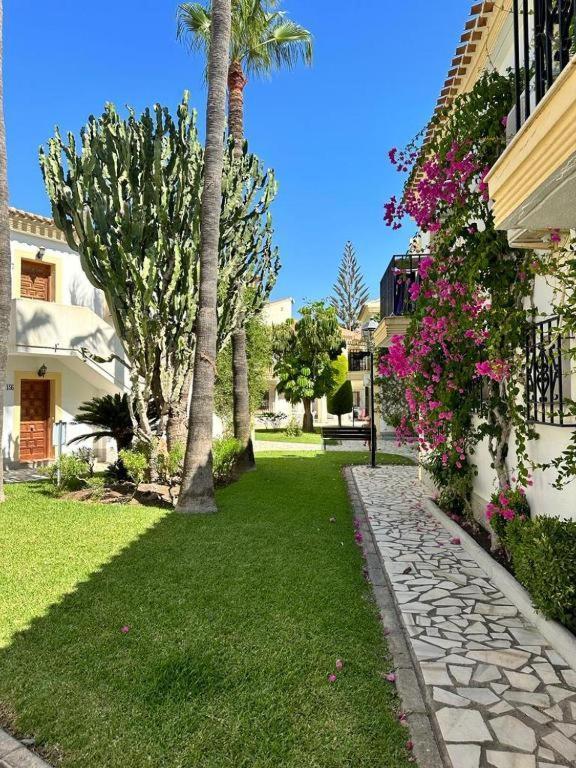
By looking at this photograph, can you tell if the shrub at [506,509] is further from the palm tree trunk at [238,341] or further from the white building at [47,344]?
the white building at [47,344]

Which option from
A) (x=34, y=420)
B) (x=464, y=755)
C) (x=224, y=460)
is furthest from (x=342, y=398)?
(x=464, y=755)

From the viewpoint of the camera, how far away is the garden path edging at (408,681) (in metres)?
2.78

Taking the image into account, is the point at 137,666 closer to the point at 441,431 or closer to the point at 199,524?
the point at 199,524

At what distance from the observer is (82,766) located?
265 cm

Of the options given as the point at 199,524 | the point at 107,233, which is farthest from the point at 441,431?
the point at 107,233

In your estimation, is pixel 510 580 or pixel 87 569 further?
pixel 87 569

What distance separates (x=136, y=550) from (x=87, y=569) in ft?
2.69

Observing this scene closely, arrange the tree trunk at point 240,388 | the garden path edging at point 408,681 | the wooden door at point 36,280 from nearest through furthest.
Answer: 1. the garden path edging at point 408,681
2. the tree trunk at point 240,388
3. the wooden door at point 36,280

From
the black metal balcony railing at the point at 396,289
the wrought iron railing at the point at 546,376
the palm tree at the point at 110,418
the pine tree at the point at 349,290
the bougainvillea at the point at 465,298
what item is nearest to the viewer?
the wrought iron railing at the point at 546,376

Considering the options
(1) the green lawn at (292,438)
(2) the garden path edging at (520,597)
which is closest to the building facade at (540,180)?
(2) the garden path edging at (520,597)

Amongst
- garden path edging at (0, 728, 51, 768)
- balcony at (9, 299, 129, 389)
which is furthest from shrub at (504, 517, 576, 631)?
balcony at (9, 299, 129, 389)

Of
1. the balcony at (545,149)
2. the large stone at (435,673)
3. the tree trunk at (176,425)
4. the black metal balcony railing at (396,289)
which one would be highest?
the black metal balcony railing at (396,289)

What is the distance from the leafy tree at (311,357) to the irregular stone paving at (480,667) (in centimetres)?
2250

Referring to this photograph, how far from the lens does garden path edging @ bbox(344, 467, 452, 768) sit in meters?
2.78
